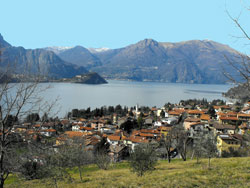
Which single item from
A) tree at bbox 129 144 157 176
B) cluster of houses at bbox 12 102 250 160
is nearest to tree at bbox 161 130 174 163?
cluster of houses at bbox 12 102 250 160

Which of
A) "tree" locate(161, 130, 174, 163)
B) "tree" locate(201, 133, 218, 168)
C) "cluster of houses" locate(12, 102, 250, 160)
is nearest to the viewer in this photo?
"tree" locate(201, 133, 218, 168)

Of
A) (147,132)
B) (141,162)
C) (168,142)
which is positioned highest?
(141,162)

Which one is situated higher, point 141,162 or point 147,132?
point 141,162

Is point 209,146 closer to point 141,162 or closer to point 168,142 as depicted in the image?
point 141,162

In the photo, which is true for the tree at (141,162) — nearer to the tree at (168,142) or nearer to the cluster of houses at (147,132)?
the cluster of houses at (147,132)

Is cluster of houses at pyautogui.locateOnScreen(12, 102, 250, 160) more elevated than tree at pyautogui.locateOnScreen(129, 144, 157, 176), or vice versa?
tree at pyautogui.locateOnScreen(129, 144, 157, 176)

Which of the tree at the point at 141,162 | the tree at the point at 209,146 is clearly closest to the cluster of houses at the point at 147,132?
the tree at the point at 209,146

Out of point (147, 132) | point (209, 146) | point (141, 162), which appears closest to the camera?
point (141, 162)

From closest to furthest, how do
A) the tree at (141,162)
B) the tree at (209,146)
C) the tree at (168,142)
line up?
the tree at (141,162)
the tree at (209,146)
the tree at (168,142)

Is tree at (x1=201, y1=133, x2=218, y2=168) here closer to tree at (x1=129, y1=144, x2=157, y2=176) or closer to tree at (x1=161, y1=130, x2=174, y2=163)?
tree at (x1=129, y1=144, x2=157, y2=176)

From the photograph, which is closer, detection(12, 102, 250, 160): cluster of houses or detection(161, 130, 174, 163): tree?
detection(161, 130, 174, 163): tree

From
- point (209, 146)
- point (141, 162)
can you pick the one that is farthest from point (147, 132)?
point (141, 162)

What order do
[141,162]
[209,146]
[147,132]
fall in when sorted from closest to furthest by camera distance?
[141,162]
[209,146]
[147,132]

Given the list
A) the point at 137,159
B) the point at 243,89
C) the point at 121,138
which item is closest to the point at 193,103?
the point at 121,138
